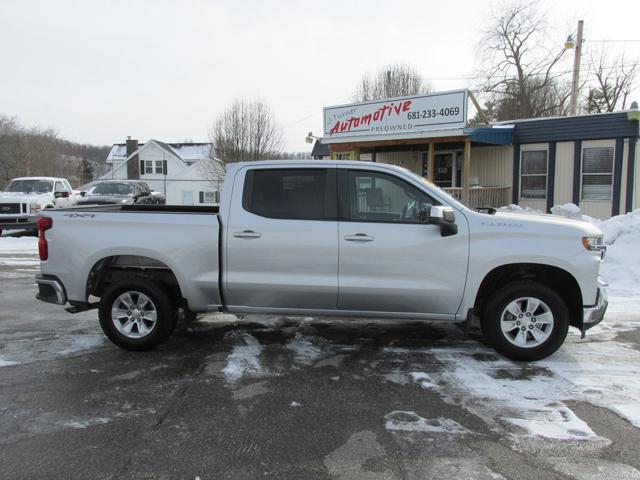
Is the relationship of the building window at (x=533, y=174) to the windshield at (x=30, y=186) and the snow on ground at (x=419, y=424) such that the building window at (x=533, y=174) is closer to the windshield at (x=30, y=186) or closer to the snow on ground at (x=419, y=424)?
the snow on ground at (x=419, y=424)

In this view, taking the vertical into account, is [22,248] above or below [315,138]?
below

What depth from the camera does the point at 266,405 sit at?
414 cm

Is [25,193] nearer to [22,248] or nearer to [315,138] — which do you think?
[22,248]

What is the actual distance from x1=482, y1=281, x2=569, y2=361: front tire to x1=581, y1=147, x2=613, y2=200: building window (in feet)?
38.7

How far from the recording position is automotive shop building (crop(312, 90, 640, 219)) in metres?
14.7

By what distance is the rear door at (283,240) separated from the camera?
509 cm

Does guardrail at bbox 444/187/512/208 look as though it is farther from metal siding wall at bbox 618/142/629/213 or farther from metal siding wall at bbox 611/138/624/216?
metal siding wall at bbox 618/142/629/213

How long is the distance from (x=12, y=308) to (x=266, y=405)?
5112 mm

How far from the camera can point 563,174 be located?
15.8 metres

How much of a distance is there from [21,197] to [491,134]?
14.8 meters

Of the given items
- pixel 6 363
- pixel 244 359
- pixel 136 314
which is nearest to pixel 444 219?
pixel 244 359

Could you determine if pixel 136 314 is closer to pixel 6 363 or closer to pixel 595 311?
pixel 6 363

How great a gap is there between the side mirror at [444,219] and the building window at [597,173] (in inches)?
485

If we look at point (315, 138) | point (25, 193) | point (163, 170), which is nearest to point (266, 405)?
point (25, 193)
